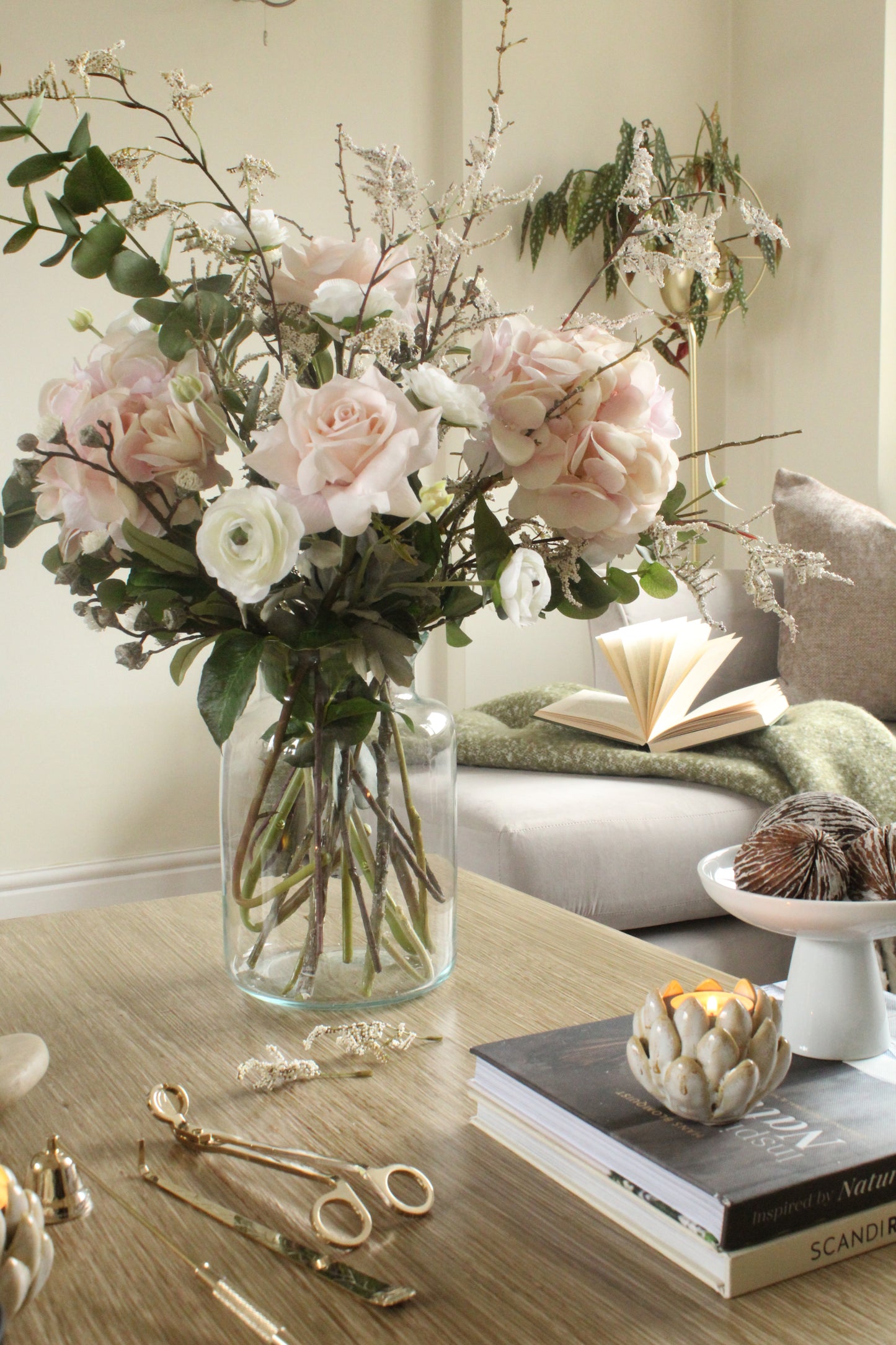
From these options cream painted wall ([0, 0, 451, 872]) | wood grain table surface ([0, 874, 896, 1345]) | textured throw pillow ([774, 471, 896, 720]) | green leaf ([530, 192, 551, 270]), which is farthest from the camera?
green leaf ([530, 192, 551, 270])

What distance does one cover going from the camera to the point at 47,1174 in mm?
568

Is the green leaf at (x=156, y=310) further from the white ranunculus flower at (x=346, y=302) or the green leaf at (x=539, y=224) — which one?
the green leaf at (x=539, y=224)

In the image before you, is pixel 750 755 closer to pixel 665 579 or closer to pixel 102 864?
pixel 665 579

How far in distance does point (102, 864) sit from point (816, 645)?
1579 millimetres

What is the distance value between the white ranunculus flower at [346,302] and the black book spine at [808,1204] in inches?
19.9

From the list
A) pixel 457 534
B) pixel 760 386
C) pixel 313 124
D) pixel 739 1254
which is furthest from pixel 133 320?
pixel 760 386

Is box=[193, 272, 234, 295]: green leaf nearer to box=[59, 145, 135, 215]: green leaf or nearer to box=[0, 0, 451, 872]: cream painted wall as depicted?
box=[59, 145, 135, 215]: green leaf

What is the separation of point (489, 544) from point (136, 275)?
26 cm

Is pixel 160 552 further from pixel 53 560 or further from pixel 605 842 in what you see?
pixel 605 842

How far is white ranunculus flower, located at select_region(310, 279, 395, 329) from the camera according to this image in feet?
2.28

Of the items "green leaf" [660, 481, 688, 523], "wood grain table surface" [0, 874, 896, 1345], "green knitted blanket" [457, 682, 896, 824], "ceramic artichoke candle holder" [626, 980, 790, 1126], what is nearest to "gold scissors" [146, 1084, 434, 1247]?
"wood grain table surface" [0, 874, 896, 1345]

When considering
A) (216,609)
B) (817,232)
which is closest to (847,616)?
(817,232)

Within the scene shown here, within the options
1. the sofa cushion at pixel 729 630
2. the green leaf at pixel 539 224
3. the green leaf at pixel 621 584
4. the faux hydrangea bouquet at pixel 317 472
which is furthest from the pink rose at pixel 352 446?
the green leaf at pixel 539 224

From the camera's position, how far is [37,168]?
673 mm
